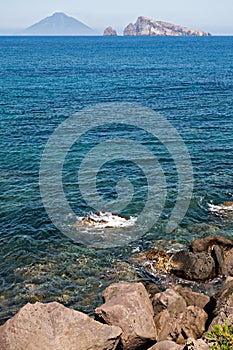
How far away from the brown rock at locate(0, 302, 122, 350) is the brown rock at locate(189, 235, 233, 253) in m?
11.5

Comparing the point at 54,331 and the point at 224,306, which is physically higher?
the point at 54,331

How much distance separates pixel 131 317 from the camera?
64.8ft

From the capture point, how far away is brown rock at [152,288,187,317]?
21.5 metres

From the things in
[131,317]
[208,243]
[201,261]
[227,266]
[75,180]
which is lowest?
[227,266]

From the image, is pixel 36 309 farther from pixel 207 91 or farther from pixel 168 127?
pixel 207 91

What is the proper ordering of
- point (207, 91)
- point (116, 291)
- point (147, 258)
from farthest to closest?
point (207, 91), point (147, 258), point (116, 291)

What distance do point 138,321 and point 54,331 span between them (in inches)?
158

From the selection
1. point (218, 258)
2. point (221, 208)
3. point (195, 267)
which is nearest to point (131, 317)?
point (195, 267)

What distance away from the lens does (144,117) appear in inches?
2490

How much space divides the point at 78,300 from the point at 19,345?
26.2ft

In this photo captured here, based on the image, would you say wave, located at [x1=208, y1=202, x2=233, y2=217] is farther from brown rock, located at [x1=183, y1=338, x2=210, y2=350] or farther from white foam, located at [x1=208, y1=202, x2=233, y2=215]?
brown rock, located at [x1=183, y1=338, x2=210, y2=350]

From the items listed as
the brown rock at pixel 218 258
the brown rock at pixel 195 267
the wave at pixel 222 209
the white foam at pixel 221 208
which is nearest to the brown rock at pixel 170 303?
the brown rock at pixel 195 267

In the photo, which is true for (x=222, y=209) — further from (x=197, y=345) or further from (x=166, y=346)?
(x=197, y=345)

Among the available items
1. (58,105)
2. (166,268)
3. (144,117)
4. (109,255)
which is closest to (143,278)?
(166,268)
